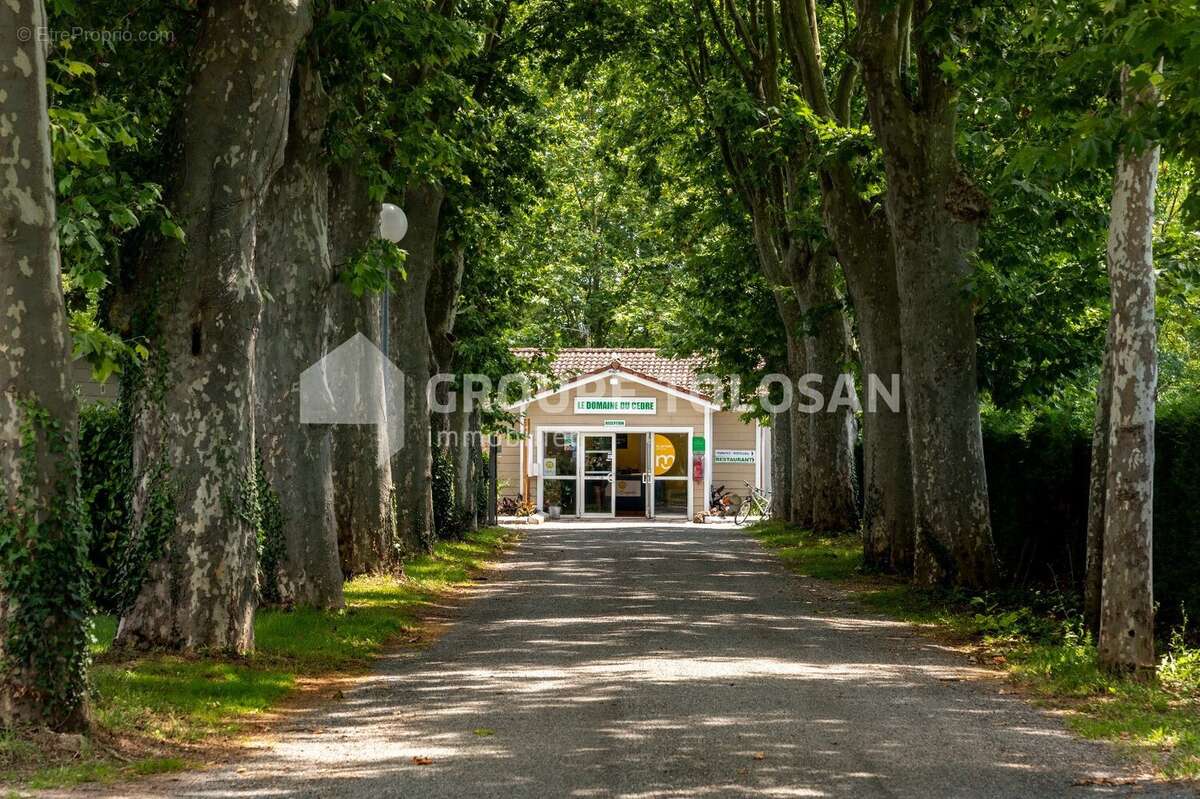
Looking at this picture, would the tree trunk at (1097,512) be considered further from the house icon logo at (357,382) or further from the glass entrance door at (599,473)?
the glass entrance door at (599,473)

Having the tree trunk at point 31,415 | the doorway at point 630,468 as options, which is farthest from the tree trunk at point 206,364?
the doorway at point 630,468

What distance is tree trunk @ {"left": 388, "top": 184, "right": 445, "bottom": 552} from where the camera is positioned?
23.0 m

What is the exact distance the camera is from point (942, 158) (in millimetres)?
17547

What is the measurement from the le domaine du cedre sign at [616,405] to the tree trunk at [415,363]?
26.4m

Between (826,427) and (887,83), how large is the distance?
514 inches

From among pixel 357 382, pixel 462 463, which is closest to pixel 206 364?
pixel 357 382

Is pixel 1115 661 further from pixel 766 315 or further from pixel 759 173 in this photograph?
pixel 766 315

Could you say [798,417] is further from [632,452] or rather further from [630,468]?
[630,468]

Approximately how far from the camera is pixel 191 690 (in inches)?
406

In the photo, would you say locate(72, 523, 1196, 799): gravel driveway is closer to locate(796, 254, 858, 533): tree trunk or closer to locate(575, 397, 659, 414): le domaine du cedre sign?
locate(796, 254, 858, 533): tree trunk

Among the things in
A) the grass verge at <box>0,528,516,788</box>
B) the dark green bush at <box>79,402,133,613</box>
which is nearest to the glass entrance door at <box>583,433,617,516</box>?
the grass verge at <box>0,528,516,788</box>

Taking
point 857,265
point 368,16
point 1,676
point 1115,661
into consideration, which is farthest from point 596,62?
point 1,676

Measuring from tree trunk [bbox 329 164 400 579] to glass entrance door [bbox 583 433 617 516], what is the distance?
3150 centimetres

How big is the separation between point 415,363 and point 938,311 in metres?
9.45
